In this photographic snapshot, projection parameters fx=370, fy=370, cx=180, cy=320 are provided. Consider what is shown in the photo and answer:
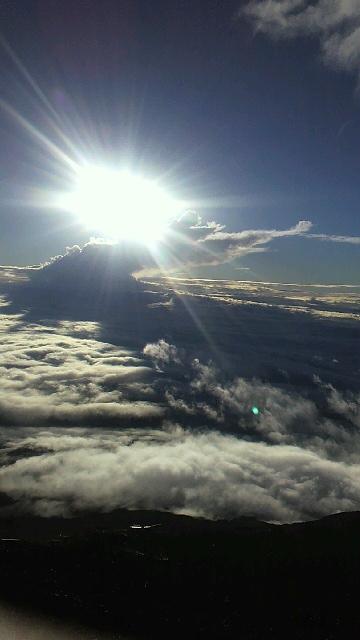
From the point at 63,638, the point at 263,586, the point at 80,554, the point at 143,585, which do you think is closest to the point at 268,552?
the point at 263,586

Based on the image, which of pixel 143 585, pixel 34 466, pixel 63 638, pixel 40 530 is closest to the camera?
pixel 63 638

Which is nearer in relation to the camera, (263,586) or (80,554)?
(263,586)

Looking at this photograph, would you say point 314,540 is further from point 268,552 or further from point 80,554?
point 80,554

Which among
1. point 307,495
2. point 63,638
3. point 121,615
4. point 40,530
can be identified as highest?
point 63,638

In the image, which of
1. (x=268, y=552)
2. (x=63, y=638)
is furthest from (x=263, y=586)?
(x=63, y=638)

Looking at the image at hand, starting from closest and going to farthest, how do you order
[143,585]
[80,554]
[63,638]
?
[63,638] → [143,585] → [80,554]

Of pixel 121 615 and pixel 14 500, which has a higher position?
pixel 121 615

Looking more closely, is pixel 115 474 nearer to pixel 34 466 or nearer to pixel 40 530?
pixel 34 466
